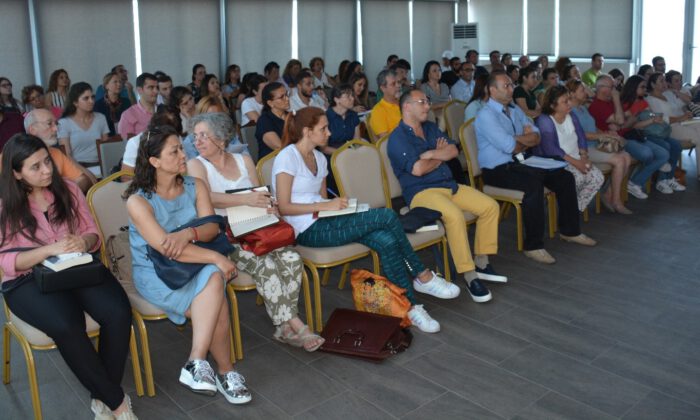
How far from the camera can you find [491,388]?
122 inches

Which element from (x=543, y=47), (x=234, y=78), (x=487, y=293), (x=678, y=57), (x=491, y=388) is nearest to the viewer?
(x=491, y=388)

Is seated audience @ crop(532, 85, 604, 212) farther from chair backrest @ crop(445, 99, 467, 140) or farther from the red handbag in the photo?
the red handbag

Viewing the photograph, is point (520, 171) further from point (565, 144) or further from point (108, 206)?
point (108, 206)

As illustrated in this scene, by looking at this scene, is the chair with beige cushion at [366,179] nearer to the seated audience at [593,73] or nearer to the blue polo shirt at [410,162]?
the blue polo shirt at [410,162]

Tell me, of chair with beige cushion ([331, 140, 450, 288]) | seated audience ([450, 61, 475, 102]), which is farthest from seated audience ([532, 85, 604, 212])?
seated audience ([450, 61, 475, 102])

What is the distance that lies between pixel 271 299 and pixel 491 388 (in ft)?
3.76

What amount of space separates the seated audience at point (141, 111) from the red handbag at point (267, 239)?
8.58 feet

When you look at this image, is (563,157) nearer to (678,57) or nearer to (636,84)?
(636,84)

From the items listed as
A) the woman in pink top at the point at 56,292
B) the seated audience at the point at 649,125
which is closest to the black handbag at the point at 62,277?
the woman in pink top at the point at 56,292

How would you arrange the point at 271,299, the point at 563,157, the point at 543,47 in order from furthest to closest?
1. the point at 543,47
2. the point at 563,157
3. the point at 271,299

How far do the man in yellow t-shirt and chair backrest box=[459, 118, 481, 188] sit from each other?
834 millimetres

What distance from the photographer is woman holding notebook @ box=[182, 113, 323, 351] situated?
11.3 feet

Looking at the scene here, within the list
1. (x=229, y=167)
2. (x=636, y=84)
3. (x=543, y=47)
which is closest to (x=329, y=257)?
(x=229, y=167)

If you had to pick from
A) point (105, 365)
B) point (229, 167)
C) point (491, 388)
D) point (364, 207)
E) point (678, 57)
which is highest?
point (678, 57)
